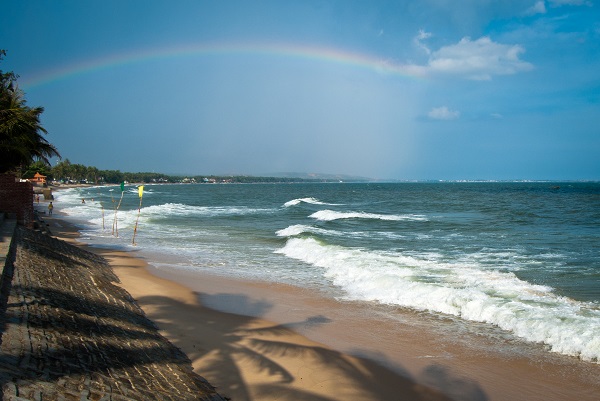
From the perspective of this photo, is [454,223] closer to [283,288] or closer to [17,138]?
[283,288]

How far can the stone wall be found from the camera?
16562mm

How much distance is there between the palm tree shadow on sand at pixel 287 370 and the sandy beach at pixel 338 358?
15 mm

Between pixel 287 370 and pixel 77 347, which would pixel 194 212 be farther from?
pixel 77 347

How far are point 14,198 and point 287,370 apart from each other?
1473 cm

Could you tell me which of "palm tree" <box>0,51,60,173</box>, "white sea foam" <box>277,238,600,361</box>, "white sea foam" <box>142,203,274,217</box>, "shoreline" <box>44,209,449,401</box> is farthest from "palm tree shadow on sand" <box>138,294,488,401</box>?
"white sea foam" <box>142,203,274,217</box>

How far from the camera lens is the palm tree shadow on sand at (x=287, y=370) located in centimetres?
625

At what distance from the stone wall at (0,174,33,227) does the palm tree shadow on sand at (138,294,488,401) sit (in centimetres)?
1072

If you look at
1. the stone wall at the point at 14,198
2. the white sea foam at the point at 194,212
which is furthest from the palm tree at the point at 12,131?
the white sea foam at the point at 194,212

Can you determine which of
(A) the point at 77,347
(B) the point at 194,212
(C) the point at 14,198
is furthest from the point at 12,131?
(B) the point at 194,212

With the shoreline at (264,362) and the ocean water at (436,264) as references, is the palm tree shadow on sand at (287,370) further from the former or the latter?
the ocean water at (436,264)

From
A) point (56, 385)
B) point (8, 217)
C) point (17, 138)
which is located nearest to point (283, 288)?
point (56, 385)

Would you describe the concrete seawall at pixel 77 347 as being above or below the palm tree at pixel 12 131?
below

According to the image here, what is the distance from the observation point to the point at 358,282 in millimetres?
13297

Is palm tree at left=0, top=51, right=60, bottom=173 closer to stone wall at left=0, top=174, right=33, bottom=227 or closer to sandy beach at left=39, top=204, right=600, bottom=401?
stone wall at left=0, top=174, right=33, bottom=227
